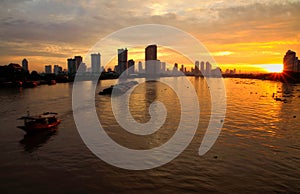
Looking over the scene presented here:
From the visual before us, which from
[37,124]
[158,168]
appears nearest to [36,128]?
[37,124]

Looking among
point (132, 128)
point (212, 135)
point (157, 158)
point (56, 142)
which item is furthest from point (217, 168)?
point (56, 142)

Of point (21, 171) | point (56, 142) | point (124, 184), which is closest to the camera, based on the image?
point (124, 184)

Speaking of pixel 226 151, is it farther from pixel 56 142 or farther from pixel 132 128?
pixel 56 142

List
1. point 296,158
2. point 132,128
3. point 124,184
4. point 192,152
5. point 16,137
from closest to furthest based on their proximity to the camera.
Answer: point 124,184, point 296,158, point 192,152, point 16,137, point 132,128

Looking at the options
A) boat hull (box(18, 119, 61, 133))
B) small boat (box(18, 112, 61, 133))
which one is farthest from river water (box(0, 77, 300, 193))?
small boat (box(18, 112, 61, 133))

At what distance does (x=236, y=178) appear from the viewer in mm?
19047

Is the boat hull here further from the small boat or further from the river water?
the river water

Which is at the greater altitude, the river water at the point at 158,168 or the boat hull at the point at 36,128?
the boat hull at the point at 36,128

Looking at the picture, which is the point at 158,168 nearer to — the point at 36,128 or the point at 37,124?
the point at 36,128

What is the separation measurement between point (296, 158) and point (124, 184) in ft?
60.8

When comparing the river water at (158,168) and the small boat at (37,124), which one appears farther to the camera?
the small boat at (37,124)

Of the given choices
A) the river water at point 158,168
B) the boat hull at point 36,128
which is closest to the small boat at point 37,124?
the boat hull at point 36,128

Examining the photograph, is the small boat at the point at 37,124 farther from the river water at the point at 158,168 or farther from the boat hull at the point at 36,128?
the river water at the point at 158,168

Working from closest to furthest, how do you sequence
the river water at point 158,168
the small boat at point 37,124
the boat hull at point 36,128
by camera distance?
the river water at point 158,168, the boat hull at point 36,128, the small boat at point 37,124
